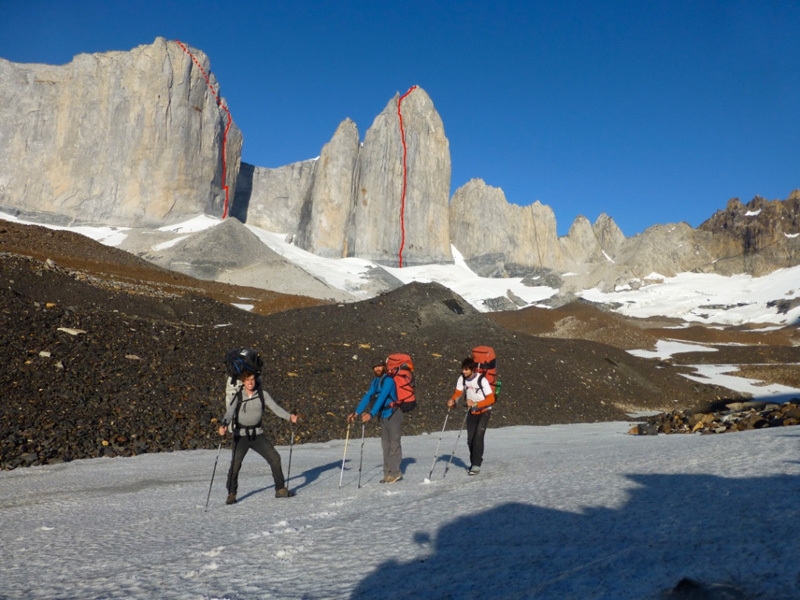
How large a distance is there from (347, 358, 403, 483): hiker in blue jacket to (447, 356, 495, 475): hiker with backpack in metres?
0.73

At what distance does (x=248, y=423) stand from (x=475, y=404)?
9.52 feet

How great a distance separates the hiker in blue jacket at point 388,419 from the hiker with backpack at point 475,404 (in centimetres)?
73

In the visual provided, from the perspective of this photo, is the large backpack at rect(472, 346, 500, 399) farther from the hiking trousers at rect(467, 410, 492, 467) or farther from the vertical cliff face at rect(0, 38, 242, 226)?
the vertical cliff face at rect(0, 38, 242, 226)

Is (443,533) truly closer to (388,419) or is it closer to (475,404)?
(388,419)

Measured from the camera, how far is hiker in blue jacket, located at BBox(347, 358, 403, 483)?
7938mm

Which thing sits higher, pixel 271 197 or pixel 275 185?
pixel 275 185

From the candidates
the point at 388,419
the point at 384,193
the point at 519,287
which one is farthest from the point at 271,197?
the point at 388,419

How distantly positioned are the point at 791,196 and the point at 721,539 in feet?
601

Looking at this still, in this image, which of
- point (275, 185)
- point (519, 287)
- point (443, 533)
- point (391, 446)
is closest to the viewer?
point (443, 533)

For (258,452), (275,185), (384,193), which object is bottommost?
(258,452)

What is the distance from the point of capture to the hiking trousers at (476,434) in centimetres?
802

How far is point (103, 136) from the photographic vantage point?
3617 inches

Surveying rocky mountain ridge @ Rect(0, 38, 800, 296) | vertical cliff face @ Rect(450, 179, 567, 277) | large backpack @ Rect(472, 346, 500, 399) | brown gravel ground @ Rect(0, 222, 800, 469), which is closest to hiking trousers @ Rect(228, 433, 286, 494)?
large backpack @ Rect(472, 346, 500, 399)

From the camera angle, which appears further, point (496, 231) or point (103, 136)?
point (496, 231)
